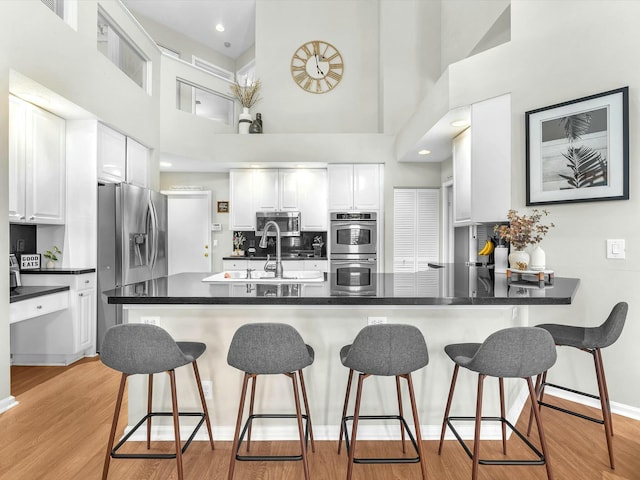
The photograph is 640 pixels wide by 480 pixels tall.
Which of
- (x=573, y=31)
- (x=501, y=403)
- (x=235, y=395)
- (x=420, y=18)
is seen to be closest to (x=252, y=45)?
(x=420, y=18)

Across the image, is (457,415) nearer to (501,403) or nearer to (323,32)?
(501,403)

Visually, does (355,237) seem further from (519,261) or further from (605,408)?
(605,408)

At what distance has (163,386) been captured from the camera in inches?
82.2

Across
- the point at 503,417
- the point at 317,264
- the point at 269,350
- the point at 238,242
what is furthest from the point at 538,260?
the point at 238,242

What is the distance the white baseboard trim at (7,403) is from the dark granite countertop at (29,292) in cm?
67

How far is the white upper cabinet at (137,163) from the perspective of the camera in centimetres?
402

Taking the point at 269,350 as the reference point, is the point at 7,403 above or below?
below

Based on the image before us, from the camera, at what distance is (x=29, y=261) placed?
3234mm

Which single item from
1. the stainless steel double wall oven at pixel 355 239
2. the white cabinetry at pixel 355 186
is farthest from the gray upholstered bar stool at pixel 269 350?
the white cabinetry at pixel 355 186

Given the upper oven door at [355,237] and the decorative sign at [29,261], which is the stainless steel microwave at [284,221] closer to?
the upper oven door at [355,237]

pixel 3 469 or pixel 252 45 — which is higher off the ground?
pixel 252 45

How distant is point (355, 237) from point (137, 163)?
2.95 metres

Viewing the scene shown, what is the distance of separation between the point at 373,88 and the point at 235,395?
5056mm

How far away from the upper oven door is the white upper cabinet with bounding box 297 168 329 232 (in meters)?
0.32
